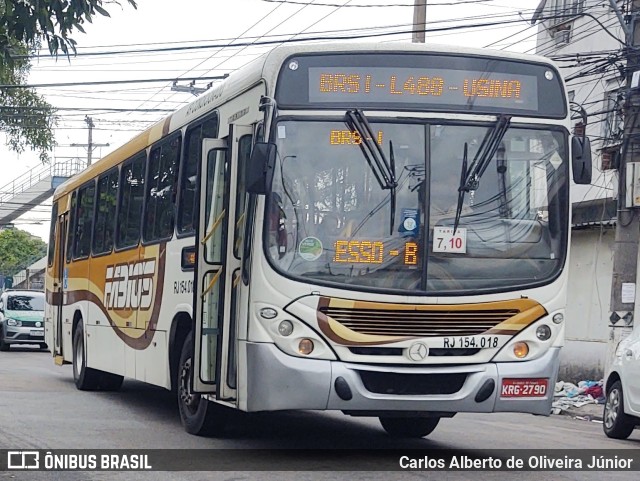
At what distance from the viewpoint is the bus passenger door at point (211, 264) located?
10.1 m

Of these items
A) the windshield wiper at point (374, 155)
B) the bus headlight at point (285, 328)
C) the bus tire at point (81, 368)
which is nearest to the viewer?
the bus headlight at point (285, 328)

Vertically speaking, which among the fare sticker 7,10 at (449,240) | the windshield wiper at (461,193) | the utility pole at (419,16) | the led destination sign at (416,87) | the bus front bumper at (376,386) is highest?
the utility pole at (419,16)

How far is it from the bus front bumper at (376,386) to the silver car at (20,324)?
2351cm

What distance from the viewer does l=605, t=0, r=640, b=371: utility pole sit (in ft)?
59.4

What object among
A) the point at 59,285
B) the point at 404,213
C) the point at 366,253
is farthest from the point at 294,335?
the point at 59,285

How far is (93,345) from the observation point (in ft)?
52.7

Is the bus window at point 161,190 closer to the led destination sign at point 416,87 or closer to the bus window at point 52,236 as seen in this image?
the led destination sign at point 416,87

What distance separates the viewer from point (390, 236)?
368 inches

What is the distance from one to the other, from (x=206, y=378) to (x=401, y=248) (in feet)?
7.05

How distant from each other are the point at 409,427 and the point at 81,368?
674 centimetres

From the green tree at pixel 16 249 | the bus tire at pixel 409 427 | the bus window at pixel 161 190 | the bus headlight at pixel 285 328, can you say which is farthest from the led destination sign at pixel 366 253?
the green tree at pixel 16 249

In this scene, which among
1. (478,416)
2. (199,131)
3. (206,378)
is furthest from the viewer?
(478,416)

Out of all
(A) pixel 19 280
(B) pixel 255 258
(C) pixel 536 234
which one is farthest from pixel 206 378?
(A) pixel 19 280

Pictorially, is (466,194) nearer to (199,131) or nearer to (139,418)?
(199,131)
